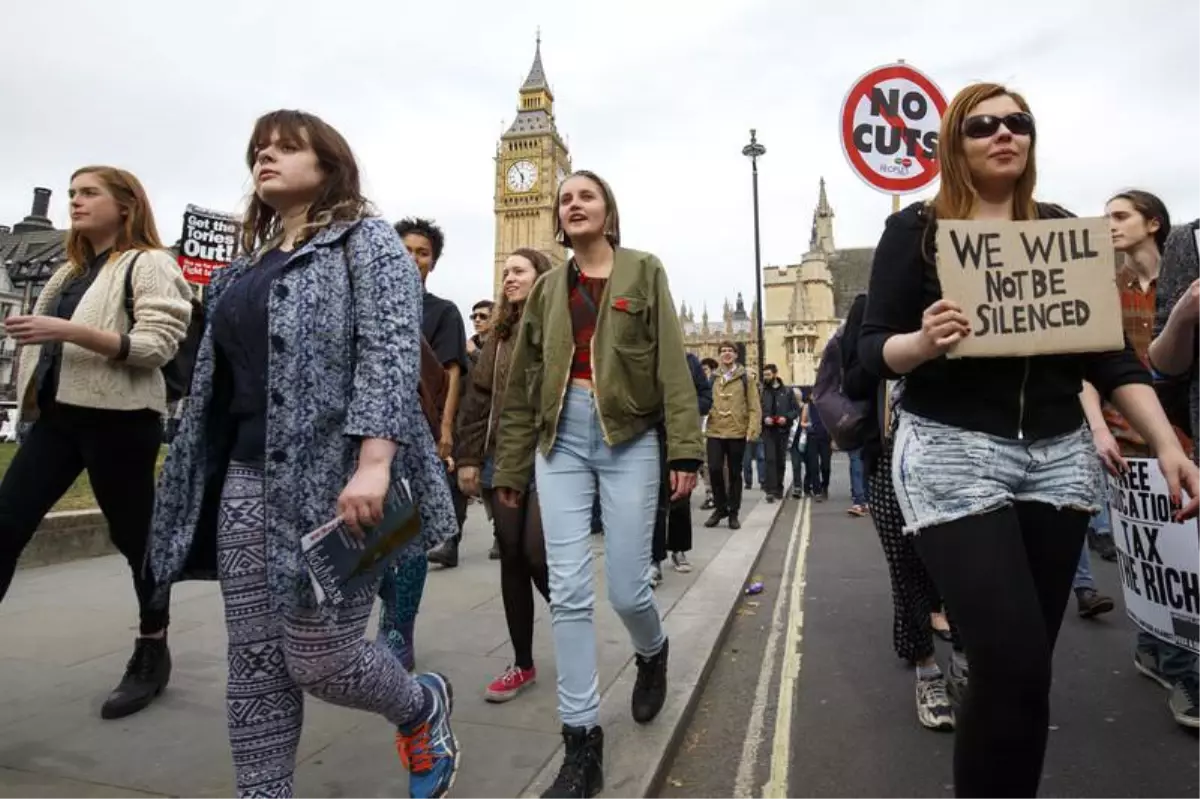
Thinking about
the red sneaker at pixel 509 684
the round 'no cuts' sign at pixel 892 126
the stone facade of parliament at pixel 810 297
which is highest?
the stone facade of parliament at pixel 810 297

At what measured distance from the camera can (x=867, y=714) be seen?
341 cm

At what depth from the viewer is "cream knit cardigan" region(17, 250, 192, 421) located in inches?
119

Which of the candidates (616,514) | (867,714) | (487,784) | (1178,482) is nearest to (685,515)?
(867,714)

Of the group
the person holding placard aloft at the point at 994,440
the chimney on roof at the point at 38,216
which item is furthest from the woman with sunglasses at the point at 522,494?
the chimney on roof at the point at 38,216

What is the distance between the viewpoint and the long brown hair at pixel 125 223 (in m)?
3.33

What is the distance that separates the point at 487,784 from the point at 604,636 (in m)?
1.82

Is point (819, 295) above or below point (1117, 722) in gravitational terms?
above

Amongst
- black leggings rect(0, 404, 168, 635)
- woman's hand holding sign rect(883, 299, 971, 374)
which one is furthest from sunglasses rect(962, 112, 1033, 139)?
black leggings rect(0, 404, 168, 635)

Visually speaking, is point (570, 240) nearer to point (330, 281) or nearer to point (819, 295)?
point (330, 281)

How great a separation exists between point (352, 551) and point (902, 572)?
2577 millimetres

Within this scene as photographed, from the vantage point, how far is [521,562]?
3354 mm

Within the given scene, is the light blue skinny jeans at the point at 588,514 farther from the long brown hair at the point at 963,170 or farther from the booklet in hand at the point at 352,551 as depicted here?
the long brown hair at the point at 963,170

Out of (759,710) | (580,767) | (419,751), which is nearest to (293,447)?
(419,751)

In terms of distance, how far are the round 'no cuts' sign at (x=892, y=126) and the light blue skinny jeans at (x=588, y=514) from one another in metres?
3.59
